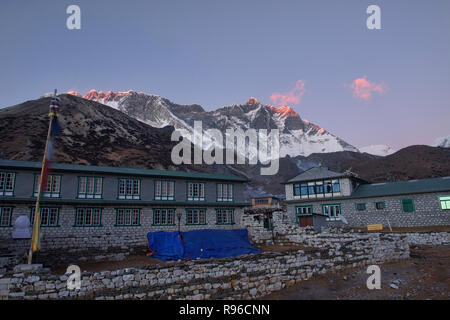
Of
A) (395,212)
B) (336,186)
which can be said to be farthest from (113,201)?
(395,212)

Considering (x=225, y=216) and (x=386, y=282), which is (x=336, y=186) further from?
(x=386, y=282)

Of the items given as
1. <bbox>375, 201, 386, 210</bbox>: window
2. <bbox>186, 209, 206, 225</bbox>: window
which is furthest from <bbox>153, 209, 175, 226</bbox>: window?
<bbox>375, 201, 386, 210</bbox>: window

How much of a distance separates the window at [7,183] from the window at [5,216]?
1129mm

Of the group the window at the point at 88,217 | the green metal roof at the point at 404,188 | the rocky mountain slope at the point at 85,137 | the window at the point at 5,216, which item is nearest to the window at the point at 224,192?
the window at the point at 88,217

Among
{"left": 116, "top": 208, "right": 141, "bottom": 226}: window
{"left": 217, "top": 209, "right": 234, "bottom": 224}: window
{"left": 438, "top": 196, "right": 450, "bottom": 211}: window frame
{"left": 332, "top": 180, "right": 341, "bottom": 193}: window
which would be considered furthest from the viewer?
{"left": 332, "top": 180, "right": 341, "bottom": 193}: window

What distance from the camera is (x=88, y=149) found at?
3140 inches

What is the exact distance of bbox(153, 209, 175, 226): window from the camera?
27797mm

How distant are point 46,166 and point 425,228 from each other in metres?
34.6

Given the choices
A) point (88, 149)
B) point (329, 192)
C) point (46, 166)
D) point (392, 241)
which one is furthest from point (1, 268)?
point (88, 149)

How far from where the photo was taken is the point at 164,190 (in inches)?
1136

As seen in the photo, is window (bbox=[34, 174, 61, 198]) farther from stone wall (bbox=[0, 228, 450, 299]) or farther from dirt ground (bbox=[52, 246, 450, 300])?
stone wall (bbox=[0, 228, 450, 299])

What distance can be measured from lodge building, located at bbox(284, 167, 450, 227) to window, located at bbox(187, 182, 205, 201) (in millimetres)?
12148

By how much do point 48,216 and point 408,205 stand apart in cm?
3594

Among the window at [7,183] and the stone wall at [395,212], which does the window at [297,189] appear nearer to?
the stone wall at [395,212]
